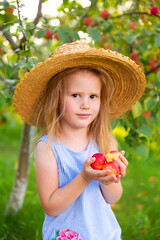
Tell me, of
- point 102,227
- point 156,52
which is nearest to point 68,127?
point 102,227

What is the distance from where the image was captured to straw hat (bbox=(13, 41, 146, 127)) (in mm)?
1560

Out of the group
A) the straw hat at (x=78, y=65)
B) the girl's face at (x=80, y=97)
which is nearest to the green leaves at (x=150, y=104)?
the straw hat at (x=78, y=65)

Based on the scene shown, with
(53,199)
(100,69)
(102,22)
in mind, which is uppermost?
(102,22)

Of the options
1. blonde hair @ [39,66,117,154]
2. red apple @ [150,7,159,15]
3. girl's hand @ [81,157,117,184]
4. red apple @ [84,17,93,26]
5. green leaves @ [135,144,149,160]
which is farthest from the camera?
red apple @ [84,17,93,26]

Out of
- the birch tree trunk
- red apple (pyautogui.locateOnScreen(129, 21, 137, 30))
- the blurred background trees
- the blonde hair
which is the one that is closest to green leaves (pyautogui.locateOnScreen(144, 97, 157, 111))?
the blurred background trees

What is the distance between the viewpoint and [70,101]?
5.33ft

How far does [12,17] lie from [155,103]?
41.8 inches

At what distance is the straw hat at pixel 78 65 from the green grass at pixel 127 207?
0.95 meters

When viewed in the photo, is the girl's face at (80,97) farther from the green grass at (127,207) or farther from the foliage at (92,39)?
the green grass at (127,207)

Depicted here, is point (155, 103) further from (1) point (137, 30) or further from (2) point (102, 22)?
(2) point (102, 22)

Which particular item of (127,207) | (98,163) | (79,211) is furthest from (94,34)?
(127,207)

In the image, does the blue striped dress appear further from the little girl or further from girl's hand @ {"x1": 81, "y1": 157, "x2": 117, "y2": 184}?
girl's hand @ {"x1": 81, "y1": 157, "x2": 117, "y2": 184}

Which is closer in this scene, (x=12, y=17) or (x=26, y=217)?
(x=12, y=17)

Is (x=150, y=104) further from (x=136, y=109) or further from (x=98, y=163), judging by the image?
(x=98, y=163)
